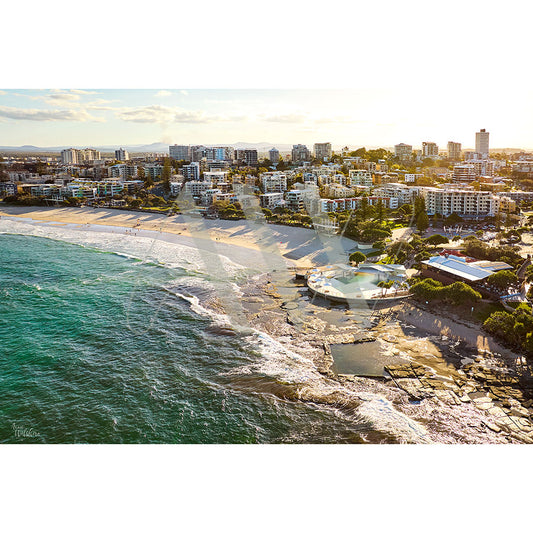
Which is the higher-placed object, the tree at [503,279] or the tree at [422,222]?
the tree at [422,222]

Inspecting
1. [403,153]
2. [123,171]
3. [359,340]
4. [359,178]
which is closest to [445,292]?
[359,340]

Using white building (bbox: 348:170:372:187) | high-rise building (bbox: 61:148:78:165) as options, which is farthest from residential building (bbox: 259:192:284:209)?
high-rise building (bbox: 61:148:78:165)

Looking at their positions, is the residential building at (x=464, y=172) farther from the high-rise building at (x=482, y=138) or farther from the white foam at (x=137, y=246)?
the white foam at (x=137, y=246)

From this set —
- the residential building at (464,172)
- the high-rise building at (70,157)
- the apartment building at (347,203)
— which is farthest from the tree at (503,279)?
the high-rise building at (70,157)

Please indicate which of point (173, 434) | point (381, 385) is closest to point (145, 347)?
point (173, 434)

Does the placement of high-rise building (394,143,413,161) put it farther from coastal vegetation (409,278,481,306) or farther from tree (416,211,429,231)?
coastal vegetation (409,278,481,306)

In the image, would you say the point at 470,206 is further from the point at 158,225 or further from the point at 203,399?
the point at 203,399
